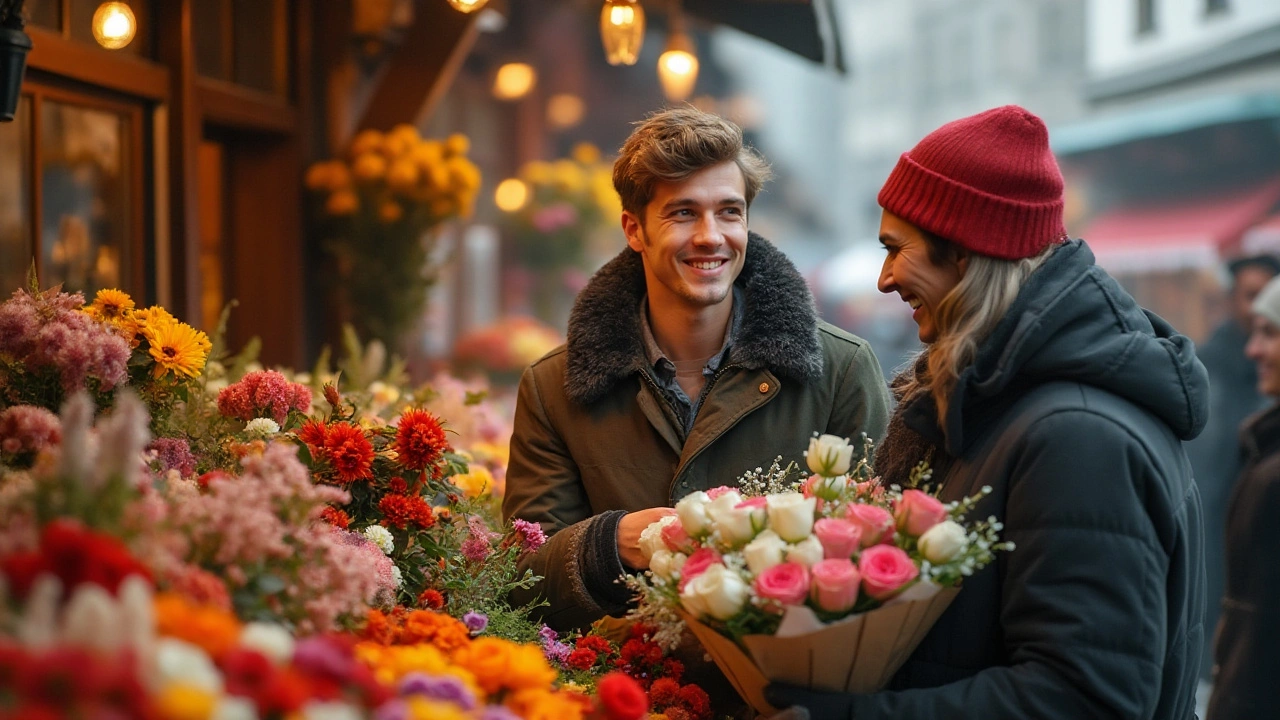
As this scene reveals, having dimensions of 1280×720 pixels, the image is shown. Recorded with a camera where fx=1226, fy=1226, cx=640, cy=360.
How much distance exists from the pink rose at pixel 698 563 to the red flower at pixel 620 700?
25 centimetres

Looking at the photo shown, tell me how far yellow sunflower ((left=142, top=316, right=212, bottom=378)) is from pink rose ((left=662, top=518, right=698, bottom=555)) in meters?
0.89

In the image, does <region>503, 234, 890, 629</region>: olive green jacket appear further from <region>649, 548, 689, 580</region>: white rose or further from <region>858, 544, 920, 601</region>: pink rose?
<region>858, 544, 920, 601</region>: pink rose

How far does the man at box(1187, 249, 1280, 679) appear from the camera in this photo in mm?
5730

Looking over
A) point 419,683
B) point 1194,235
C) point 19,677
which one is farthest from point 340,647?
point 1194,235

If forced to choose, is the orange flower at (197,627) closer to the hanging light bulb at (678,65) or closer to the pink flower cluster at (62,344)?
the pink flower cluster at (62,344)

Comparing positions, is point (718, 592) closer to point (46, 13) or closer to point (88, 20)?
point (46, 13)

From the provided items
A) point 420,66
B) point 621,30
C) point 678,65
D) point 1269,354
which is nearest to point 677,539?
point 621,30

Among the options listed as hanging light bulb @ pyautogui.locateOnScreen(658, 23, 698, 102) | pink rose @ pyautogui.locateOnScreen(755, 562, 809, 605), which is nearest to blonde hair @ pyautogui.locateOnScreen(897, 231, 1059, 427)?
pink rose @ pyautogui.locateOnScreen(755, 562, 809, 605)

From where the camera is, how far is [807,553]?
1.71 metres

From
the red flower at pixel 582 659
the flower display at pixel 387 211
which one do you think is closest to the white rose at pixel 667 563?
the red flower at pixel 582 659

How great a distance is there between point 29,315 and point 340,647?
1.08 meters

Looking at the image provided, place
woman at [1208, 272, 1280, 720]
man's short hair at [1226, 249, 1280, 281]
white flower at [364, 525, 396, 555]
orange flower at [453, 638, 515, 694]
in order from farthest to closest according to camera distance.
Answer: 1. man's short hair at [1226, 249, 1280, 281]
2. woman at [1208, 272, 1280, 720]
3. white flower at [364, 525, 396, 555]
4. orange flower at [453, 638, 515, 694]

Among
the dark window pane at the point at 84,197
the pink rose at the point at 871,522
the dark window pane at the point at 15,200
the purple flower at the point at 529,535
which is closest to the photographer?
the pink rose at the point at 871,522

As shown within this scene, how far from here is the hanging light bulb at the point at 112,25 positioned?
11.2ft
